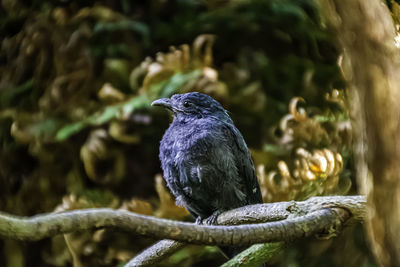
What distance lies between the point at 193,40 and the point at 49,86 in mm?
1326

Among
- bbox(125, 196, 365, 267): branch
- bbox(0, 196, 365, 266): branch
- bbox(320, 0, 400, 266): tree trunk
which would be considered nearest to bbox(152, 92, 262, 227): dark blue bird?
bbox(125, 196, 365, 267): branch

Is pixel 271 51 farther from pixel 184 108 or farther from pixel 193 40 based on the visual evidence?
pixel 184 108

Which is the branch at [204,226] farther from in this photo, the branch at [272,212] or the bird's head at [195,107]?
the bird's head at [195,107]

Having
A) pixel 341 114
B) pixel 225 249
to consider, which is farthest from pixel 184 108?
pixel 341 114

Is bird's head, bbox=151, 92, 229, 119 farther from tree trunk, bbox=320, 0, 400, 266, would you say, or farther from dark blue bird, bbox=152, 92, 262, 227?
tree trunk, bbox=320, 0, 400, 266

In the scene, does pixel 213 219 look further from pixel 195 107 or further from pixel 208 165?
pixel 195 107

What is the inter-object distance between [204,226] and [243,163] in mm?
1450

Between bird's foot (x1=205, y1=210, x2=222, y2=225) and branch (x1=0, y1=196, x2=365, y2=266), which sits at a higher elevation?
branch (x1=0, y1=196, x2=365, y2=266)

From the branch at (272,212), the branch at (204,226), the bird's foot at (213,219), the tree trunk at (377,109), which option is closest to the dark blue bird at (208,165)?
→ the bird's foot at (213,219)

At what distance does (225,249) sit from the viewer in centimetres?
304

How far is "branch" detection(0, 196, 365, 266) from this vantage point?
1.22 m

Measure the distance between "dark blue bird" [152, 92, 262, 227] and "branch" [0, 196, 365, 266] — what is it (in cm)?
73

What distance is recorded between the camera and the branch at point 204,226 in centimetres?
122

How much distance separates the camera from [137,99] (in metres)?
4.13
